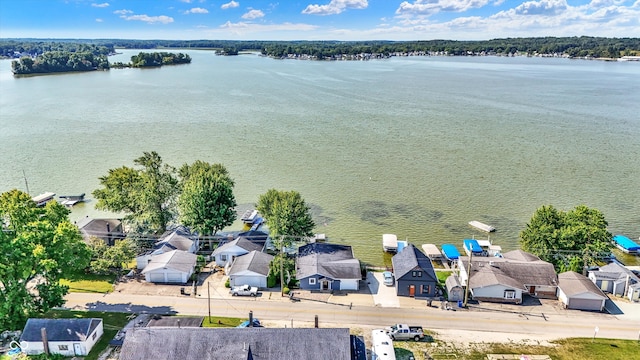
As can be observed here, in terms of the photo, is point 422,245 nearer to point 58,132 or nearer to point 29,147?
point 29,147

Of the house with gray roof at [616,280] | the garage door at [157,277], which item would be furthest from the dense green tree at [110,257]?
the house with gray roof at [616,280]

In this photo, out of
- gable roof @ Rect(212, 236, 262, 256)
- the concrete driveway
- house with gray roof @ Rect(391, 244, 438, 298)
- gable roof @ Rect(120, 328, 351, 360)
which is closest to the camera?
gable roof @ Rect(120, 328, 351, 360)

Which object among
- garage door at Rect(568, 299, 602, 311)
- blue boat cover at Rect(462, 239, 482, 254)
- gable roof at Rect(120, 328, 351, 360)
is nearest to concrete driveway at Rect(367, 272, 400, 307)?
gable roof at Rect(120, 328, 351, 360)

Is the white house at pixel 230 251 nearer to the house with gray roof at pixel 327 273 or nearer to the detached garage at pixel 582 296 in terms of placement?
the house with gray roof at pixel 327 273

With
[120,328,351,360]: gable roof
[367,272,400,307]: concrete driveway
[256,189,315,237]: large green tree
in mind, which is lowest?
[367,272,400,307]: concrete driveway

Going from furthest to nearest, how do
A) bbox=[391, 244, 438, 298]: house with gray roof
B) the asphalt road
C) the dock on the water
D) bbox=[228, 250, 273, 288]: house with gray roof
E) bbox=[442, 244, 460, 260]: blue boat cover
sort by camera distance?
the dock on the water → bbox=[442, 244, 460, 260]: blue boat cover → bbox=[228, 250, 273, 288]: house with gray roof → bbox=[391, 244, 438, 298]: house with gray roof → the asphalt road

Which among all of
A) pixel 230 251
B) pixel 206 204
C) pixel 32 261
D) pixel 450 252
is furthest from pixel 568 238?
pixel 32 261

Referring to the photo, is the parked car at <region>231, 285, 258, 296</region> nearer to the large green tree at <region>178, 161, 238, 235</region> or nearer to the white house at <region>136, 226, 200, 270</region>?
the white house at <region>136, 226, 200, 270</region>

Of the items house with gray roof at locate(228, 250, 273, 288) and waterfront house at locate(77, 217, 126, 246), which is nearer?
house with gray roof at locate(228, 250, 273, 288)
